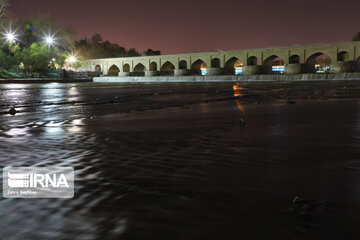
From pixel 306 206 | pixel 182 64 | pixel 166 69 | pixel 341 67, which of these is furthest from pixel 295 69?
pixel 306 206

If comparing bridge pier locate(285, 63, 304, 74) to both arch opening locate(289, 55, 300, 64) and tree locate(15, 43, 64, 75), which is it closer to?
arch opening locate(289, 55, 300, 64)

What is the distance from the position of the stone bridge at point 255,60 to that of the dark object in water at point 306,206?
170 ft

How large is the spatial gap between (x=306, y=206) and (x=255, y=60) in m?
69.3

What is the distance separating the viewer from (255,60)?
227ft

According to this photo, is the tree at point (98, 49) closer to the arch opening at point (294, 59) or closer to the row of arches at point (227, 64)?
the row of arches at point (227, 64)

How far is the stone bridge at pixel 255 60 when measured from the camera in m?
52.9

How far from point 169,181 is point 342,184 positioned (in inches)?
48.1

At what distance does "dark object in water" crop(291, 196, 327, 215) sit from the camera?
2064 millimetres

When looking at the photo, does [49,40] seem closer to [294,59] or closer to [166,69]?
[166,69]

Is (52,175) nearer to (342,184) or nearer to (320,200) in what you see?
(320,200)

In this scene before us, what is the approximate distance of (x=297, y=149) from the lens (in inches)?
150

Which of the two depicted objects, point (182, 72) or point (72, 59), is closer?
point (72, 59)

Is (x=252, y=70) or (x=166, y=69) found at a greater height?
(x=166, y=69)

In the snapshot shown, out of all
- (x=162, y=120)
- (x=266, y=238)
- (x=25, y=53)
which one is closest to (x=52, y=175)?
(x=266, y=238)
